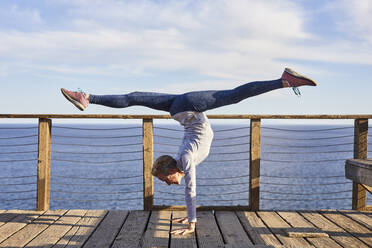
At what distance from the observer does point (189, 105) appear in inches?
112

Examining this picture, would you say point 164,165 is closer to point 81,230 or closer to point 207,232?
point 207,232

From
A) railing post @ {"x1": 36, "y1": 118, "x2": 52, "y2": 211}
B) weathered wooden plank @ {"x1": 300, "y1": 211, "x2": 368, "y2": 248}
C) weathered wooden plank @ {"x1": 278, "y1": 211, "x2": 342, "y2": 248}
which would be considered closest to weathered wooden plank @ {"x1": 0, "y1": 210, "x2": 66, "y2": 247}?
railing post @ {"x1": 36, "y1": 118, "x2": 52, "y2": 211}

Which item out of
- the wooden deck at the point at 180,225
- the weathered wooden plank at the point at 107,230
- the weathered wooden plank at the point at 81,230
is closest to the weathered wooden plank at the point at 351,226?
the wooden deck at the point at 180,225

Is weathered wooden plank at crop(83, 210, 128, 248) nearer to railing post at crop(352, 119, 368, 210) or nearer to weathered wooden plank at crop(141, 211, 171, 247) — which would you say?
weathered wooden plank at crop(141, 211, 171, 247)

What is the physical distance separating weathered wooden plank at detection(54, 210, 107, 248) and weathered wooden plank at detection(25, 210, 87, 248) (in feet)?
0.16

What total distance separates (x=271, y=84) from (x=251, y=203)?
5.61 feet

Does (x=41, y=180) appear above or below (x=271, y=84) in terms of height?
below

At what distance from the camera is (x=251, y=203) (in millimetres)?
3846

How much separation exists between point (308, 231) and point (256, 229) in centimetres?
44

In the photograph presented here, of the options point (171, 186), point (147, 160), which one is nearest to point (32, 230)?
point (147, 160)

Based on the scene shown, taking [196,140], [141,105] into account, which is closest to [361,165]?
[196,140]

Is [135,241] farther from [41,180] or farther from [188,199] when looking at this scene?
[41,180]

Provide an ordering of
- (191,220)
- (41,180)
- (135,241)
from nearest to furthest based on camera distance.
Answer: (135,241) → (191,220) → (41,180)

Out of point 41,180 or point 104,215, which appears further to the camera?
point 41,180
